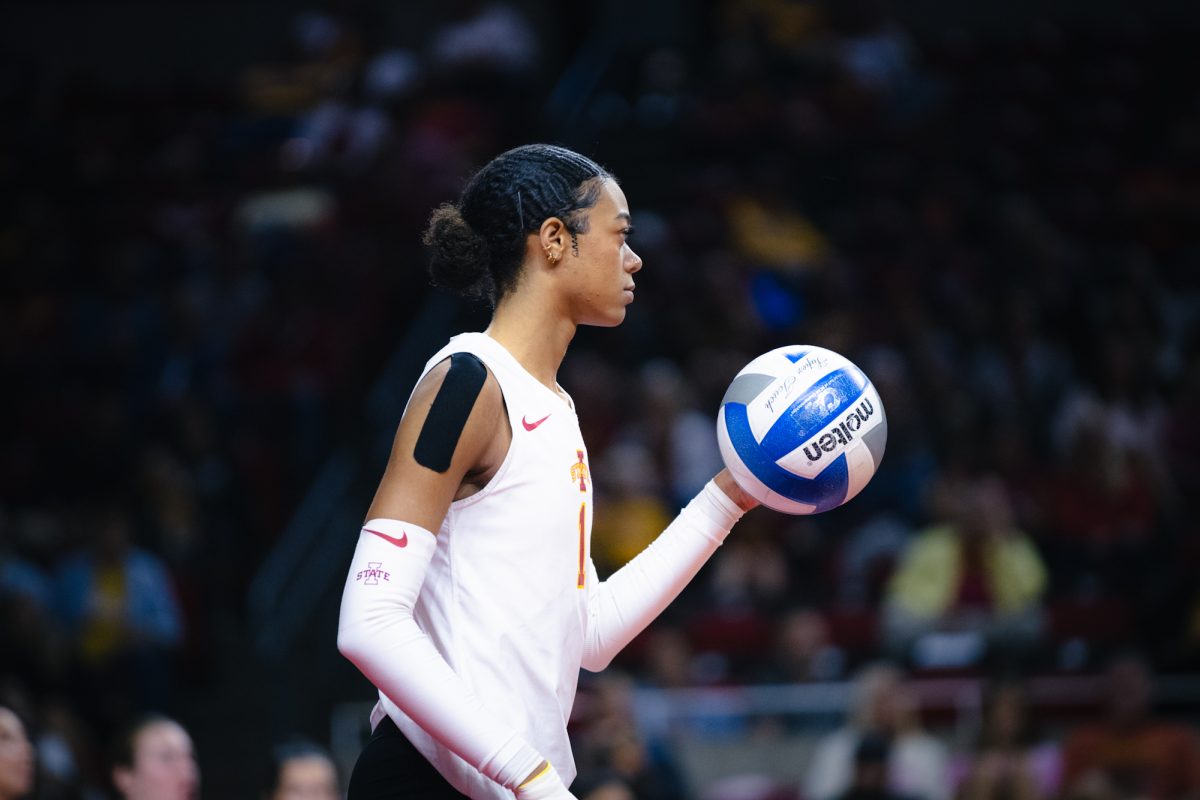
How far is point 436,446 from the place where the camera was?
Result: 2.58 metres

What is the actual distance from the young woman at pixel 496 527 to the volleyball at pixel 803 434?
0.40m

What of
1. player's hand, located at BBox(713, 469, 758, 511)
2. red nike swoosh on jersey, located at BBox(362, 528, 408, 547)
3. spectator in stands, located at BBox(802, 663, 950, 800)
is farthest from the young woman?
spectator in stands, located at BBox(802, 663, 950, 800)

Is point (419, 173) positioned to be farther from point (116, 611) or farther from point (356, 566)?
point (356, 566)

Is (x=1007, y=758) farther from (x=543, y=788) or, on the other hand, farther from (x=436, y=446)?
(x=436, y=446)

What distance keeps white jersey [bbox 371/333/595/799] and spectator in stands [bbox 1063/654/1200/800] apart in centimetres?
527

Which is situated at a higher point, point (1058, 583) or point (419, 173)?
point (419, 173)

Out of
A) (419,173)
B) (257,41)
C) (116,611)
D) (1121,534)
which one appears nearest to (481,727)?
(116,611)

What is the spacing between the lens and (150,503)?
372 inches

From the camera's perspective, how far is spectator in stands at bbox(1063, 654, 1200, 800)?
742 centimetres

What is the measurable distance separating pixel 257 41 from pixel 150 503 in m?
8.37

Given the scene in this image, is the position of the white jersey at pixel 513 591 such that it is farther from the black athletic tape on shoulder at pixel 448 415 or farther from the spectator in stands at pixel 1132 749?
the spectator in stands at pixel 1132 749

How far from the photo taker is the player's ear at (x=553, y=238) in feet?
9.34

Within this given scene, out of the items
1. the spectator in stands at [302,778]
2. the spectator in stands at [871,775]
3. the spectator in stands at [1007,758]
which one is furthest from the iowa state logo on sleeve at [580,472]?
the spectator in stands at [1007,758]

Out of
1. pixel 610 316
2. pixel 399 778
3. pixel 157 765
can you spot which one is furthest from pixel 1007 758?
pixel 399 778
